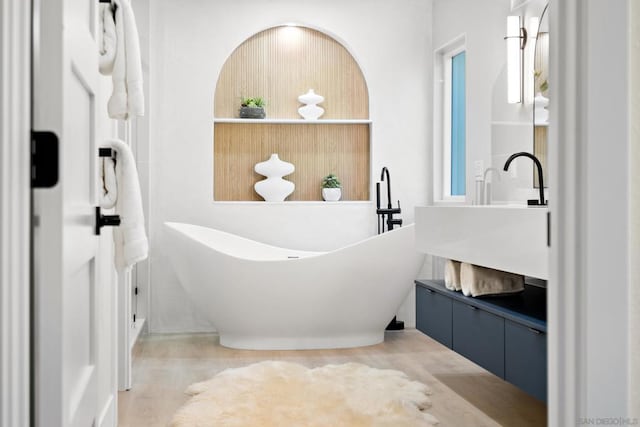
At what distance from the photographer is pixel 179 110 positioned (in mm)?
4918

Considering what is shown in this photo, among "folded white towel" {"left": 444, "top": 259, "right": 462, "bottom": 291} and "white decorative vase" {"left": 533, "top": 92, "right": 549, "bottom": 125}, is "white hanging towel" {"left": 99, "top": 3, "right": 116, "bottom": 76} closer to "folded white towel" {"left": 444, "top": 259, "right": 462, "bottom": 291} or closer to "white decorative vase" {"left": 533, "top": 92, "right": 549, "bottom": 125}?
"folded white towel" {"left": 444, "top": 259, "right": 462, "bottom": 291}

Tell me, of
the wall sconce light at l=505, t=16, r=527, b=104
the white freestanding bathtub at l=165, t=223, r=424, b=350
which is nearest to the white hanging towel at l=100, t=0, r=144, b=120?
the white freestanding bathtub at l=165, t=223, r=424, b=350

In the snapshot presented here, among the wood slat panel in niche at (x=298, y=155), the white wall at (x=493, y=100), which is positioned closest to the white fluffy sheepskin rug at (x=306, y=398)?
the white wall at (x=493, y=100)

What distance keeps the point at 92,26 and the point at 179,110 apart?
3.43 m

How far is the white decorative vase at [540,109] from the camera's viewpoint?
3.57m

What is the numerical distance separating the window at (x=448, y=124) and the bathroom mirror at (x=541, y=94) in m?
1.29

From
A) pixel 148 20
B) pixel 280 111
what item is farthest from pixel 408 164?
pixel 148 20

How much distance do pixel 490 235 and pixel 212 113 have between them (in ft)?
9.54

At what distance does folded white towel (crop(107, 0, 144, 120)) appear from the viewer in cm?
186

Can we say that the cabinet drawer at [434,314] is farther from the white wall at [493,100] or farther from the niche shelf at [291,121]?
the niche shelf at [291,121]

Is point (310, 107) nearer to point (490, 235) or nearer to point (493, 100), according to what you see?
point (493, 100)

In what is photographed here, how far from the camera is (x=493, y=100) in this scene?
162 inches

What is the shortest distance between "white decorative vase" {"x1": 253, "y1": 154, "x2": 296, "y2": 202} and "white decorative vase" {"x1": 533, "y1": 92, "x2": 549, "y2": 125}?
2.04 metres

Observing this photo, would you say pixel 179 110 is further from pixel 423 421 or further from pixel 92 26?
pixel 92 26
